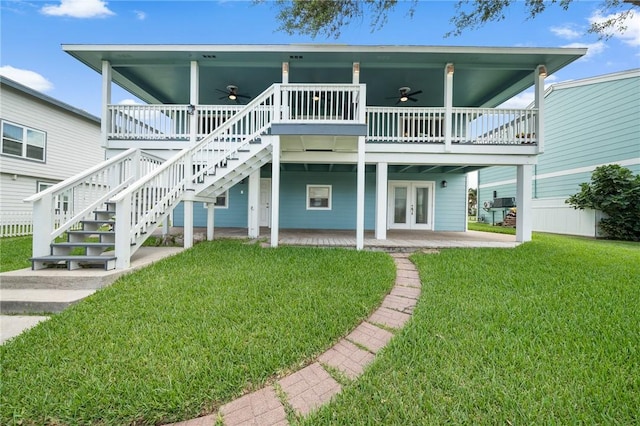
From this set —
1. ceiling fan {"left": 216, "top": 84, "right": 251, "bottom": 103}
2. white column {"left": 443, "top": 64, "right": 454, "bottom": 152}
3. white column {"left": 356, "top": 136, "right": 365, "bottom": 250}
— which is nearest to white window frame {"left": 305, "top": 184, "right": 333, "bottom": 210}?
ceiling fan {"left": 216, "top": 84, "right": 251, "bottom": 103}

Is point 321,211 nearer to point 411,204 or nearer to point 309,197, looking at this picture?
point 309,197

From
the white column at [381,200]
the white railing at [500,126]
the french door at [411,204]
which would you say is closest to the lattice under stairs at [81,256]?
the white column at [381,200]

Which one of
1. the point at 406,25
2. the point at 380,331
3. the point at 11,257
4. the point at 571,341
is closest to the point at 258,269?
the point at 380,331

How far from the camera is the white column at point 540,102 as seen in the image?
7.23 metres

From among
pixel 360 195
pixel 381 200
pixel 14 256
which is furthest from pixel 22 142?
pixel 381 200

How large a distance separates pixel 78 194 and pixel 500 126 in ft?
32.7

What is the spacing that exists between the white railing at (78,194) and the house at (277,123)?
28 mm

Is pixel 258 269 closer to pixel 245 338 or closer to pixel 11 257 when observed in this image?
pixel 245 338

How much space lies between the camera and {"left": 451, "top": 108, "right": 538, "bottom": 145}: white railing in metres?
7.39

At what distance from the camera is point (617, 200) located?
956 cm

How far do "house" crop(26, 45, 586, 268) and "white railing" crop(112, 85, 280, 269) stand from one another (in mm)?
25

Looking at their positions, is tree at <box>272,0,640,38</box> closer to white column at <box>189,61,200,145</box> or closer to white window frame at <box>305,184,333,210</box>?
white column at <box>189,61,200,145</box>

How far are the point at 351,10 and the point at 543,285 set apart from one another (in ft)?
23.0

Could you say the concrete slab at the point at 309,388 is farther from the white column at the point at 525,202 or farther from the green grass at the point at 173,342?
the white column at the point at 525,202
